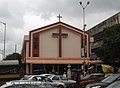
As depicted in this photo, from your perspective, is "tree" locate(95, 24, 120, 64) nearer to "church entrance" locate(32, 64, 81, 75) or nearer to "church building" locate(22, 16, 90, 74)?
"church building" locate(22, 16, 90, 74)

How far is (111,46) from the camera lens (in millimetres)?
50625

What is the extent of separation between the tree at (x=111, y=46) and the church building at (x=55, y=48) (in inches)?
245

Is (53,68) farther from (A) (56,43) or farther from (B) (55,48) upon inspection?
(A) (56,43)

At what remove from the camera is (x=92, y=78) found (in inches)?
1112

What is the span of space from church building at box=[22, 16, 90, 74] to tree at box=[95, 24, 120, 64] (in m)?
6.22

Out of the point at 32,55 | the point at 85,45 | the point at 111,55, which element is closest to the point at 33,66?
the point at 32,55

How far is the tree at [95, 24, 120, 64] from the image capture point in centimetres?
5006

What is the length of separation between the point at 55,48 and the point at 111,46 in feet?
47.7

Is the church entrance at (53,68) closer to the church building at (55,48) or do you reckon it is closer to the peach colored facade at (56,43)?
the church building at (55,48)

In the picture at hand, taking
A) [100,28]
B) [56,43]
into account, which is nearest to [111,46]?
[56,43]

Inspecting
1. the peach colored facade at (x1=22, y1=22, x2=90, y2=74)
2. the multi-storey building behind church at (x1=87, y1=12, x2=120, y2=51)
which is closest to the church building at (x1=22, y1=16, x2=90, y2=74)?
the peach colored facade at (x1=22, y1=22, x2=90, y2=74)

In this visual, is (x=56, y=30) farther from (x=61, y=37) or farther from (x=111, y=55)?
(x=111, y=55)

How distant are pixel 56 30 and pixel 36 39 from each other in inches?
159

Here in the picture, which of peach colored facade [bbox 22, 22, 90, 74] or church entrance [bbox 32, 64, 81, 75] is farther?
peach colored facade [bbox 22, 22, 90, 74]
